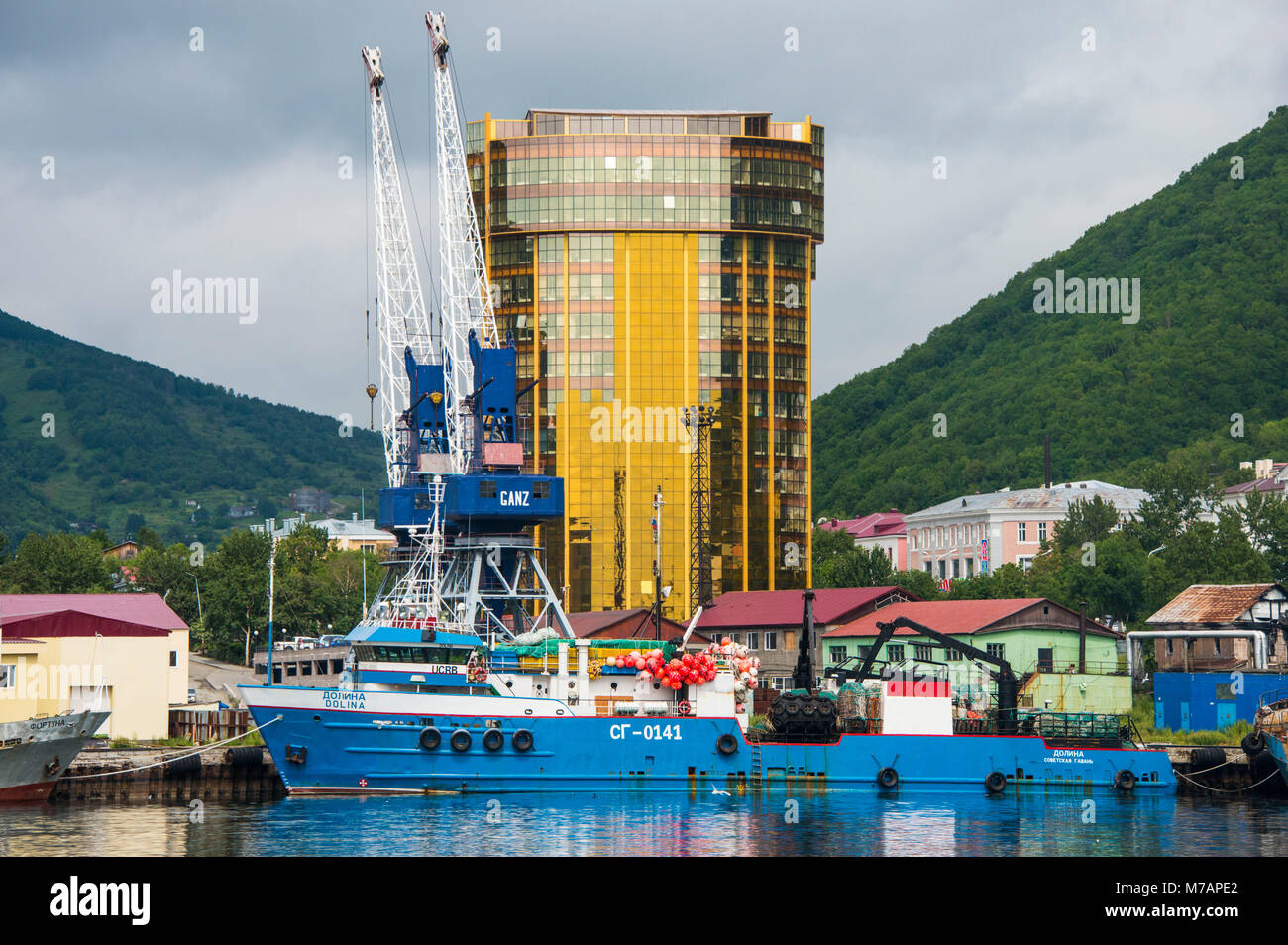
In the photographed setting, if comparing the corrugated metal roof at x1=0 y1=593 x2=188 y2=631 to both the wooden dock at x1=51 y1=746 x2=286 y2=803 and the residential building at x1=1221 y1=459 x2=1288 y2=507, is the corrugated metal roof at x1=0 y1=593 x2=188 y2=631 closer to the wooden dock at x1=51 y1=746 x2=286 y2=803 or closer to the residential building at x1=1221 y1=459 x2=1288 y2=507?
the wooden dock at x1=51 y1=746 x2=286 y2=803

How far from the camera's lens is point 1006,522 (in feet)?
553

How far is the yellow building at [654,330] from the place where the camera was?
144 m

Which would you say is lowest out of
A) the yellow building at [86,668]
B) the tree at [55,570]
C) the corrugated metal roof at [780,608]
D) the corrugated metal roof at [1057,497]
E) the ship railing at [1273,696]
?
the ship railing at [1273,696]

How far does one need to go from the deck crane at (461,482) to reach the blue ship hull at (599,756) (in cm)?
970

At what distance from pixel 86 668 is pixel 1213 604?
210 ft

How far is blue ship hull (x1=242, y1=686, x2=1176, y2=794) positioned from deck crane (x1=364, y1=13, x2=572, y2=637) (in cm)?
970

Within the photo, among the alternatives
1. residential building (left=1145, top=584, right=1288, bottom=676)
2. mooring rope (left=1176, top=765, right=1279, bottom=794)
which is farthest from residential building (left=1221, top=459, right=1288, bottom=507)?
mooring rope (left=1176, top=765, right=1279, bottom=794)

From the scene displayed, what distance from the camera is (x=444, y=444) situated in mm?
85625

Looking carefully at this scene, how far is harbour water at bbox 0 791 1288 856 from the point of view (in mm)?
47875

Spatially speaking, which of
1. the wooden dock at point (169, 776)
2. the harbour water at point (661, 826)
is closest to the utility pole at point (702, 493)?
the wooden dock at point (169, 776)

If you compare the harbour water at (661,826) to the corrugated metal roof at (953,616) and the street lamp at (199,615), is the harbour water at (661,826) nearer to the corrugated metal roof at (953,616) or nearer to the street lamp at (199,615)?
the corrugated metal roof at (953,616)

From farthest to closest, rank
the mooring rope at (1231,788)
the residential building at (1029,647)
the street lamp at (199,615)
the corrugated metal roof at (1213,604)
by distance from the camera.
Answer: the street lamp at (199,615) → the corrugated metal roof at (1213,604) → the residential building at (1029,647) → the mooring rope at (1231,788)

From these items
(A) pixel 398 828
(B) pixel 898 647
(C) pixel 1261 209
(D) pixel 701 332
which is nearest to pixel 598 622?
(B) pixel 898 647
